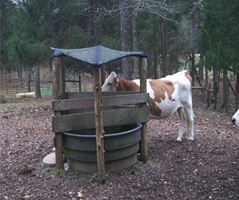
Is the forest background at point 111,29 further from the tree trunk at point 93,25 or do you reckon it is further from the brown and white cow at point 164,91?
the brown and white cow at point 164,91

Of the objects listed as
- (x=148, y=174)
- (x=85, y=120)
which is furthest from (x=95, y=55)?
(x=148, y=174)

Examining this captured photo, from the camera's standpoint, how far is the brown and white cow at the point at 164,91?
5199 mm

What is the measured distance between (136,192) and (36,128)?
488 centimetres

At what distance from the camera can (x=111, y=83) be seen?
5.15 meters

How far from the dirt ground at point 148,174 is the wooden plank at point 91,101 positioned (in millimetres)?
1086

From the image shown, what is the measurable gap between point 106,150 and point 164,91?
2273mm

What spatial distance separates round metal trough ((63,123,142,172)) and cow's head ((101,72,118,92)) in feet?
4.86

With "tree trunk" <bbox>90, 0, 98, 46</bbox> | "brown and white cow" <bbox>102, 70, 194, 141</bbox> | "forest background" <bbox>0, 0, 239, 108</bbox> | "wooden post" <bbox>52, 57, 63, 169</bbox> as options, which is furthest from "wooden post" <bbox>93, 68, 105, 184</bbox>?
"tree trunk" <bbox>90, 0, 98, 46</bbox>

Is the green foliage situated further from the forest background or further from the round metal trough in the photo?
the round metal trough

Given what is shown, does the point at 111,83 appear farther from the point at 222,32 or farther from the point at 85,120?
the point at 222,32

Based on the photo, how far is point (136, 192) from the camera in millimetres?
3406

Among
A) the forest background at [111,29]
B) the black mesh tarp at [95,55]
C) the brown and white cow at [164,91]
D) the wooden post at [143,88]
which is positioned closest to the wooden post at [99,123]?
the black mesh tarp at [95,55]

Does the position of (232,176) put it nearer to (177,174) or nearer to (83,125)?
(177,174)

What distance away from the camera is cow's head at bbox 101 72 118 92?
16.9ft
